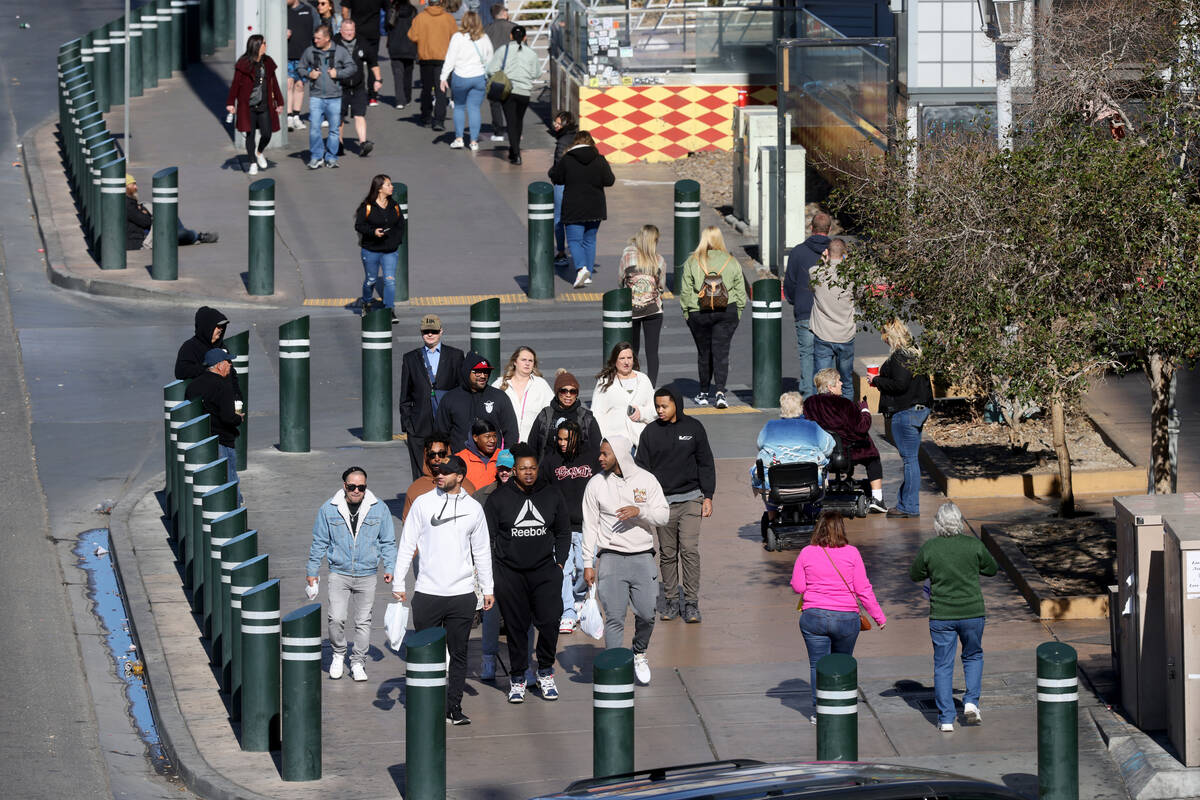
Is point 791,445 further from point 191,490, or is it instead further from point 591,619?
point 191,490

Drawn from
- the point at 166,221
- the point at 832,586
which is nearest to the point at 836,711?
the point at 832,586

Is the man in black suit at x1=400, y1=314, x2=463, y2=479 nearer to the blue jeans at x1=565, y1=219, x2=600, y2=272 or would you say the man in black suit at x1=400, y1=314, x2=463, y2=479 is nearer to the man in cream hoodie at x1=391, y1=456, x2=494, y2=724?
the man in cream hoodie at x1=391, y1=456, x2=494, y2=724

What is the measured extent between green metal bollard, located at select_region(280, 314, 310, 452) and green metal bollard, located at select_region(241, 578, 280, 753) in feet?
20.0

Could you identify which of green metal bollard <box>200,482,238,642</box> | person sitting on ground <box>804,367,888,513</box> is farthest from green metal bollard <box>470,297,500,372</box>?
green metal bollard <box>200,482,238,642</box>

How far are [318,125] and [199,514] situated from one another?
1453 cm

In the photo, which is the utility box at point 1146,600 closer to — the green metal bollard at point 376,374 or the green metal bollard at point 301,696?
the green metal bollard at point 301,696

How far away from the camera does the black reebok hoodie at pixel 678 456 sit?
13.4 m

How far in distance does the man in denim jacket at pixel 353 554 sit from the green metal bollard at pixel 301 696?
4.72 feet

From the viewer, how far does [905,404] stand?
622 inches

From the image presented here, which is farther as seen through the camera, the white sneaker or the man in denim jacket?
the man in denim jacket

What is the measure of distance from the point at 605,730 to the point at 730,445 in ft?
25.0

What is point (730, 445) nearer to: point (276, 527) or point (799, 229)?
point (276, 527)

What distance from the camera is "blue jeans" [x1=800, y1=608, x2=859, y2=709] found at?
38.0 feet

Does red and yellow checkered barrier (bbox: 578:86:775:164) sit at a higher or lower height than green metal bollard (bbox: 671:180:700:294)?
higher
